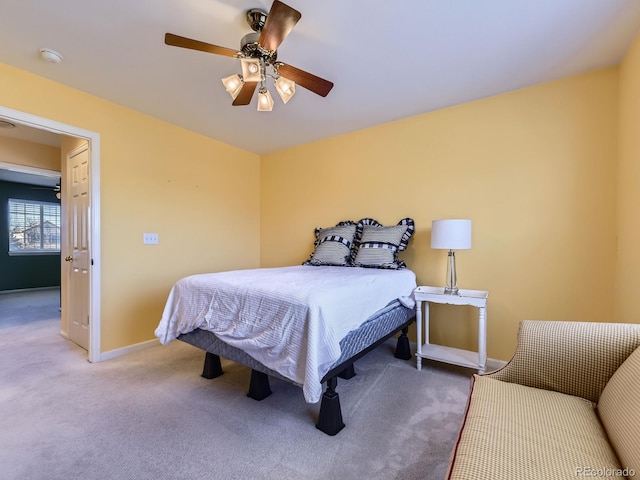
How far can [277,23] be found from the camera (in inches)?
55.7

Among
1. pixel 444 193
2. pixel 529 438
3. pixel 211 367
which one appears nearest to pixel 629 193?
pixel 444 193

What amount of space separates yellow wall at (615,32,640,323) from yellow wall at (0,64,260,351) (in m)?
3.84

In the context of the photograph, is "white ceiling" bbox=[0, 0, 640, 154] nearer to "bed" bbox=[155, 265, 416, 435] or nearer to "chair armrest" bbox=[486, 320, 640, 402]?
"bed" bbox=[155, 265, 416, 435]

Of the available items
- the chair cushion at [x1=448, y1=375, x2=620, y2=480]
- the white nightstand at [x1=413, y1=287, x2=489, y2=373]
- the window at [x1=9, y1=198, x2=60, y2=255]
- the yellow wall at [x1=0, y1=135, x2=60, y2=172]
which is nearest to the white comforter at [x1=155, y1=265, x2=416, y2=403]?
the white nightstand at [x1=413, y1=287, x2=489, y2=373]

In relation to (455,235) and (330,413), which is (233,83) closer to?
(455,235)

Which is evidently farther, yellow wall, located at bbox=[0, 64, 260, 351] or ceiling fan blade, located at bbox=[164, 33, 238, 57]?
yellow wall, located at bbox=[0, 64, 260, 351]

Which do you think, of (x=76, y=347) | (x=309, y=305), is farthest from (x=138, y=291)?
(x=309, y=305)

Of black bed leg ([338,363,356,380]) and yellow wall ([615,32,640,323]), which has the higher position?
yellow wall ([615,32,640,323])

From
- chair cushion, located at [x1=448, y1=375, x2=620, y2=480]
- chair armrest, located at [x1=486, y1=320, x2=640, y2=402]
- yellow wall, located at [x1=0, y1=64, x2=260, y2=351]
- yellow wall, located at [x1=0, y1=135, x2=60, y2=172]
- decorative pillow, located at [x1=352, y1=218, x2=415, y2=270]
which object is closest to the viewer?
chair cushion, located at [x1=448, y1=375, x2=620, y2=480]

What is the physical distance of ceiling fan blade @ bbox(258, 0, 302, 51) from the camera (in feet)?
4.35

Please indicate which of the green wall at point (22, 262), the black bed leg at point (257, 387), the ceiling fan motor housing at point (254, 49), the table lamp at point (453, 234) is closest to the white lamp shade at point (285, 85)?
the ceiling fan motor housing at point (254, 49)

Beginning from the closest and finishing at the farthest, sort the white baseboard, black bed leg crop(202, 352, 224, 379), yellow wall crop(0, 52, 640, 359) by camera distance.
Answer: yellow wall crop(0, 52, 640, 359), black bed leg crop(202, 352, 224, 379), the white baseboard

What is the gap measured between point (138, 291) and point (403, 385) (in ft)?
8.83

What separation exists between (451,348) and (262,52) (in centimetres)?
274
